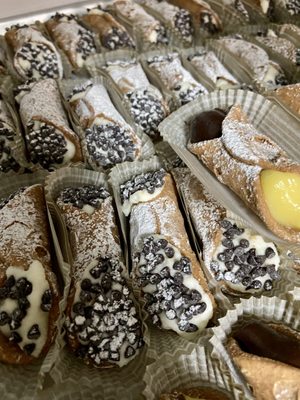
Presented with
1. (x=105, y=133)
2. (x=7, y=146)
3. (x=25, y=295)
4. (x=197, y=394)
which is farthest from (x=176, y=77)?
(x=197, y=394)

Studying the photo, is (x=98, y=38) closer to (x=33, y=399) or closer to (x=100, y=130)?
(x=100, y=130)

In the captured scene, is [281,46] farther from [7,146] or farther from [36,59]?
[7,146]

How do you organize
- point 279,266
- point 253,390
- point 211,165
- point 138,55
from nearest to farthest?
point 253,390 < point 279,266 < point 211,165 < point 138,55

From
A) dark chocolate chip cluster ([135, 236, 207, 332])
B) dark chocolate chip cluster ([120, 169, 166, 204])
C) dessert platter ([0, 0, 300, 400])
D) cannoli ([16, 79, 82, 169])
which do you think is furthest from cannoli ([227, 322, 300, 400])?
cannoli ([16, 79, 82, 169])

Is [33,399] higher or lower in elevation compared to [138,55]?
lower

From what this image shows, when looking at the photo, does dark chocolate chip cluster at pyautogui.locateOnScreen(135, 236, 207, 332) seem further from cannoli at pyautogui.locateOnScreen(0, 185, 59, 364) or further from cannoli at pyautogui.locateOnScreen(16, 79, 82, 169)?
cannoli at pyautogui.locateOnScreen(16, 79, 82, 169)

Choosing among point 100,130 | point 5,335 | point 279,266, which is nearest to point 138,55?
point 100,130

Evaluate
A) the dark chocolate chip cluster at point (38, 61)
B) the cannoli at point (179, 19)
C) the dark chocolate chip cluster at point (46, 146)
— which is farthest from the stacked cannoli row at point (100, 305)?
the cannoli at point (179, 19)
